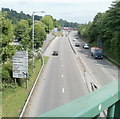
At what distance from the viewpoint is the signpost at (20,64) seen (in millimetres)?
14062

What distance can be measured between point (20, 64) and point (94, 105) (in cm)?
1354

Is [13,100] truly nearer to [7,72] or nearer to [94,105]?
A: [7,72]

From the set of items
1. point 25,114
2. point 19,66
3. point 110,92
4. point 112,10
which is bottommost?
point 25,114

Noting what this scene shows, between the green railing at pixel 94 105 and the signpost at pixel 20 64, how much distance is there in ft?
42.4

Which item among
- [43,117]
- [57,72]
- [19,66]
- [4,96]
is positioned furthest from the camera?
[57,72]

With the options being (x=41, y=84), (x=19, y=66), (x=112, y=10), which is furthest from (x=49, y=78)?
(x=112, y=10)

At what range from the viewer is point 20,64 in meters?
14.4

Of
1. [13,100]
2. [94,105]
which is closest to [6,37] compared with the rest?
[13,100]

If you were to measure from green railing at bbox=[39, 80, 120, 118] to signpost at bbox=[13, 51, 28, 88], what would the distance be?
42.4 ft

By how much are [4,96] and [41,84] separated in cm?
397

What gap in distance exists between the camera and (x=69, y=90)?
48.0ft

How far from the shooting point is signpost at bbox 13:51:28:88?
14062mm

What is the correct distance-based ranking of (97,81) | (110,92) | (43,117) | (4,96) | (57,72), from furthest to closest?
(57,72) → (97,81) → (4,96) → (110,92) → (43,117)

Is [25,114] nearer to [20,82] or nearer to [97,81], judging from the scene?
[20,82]
